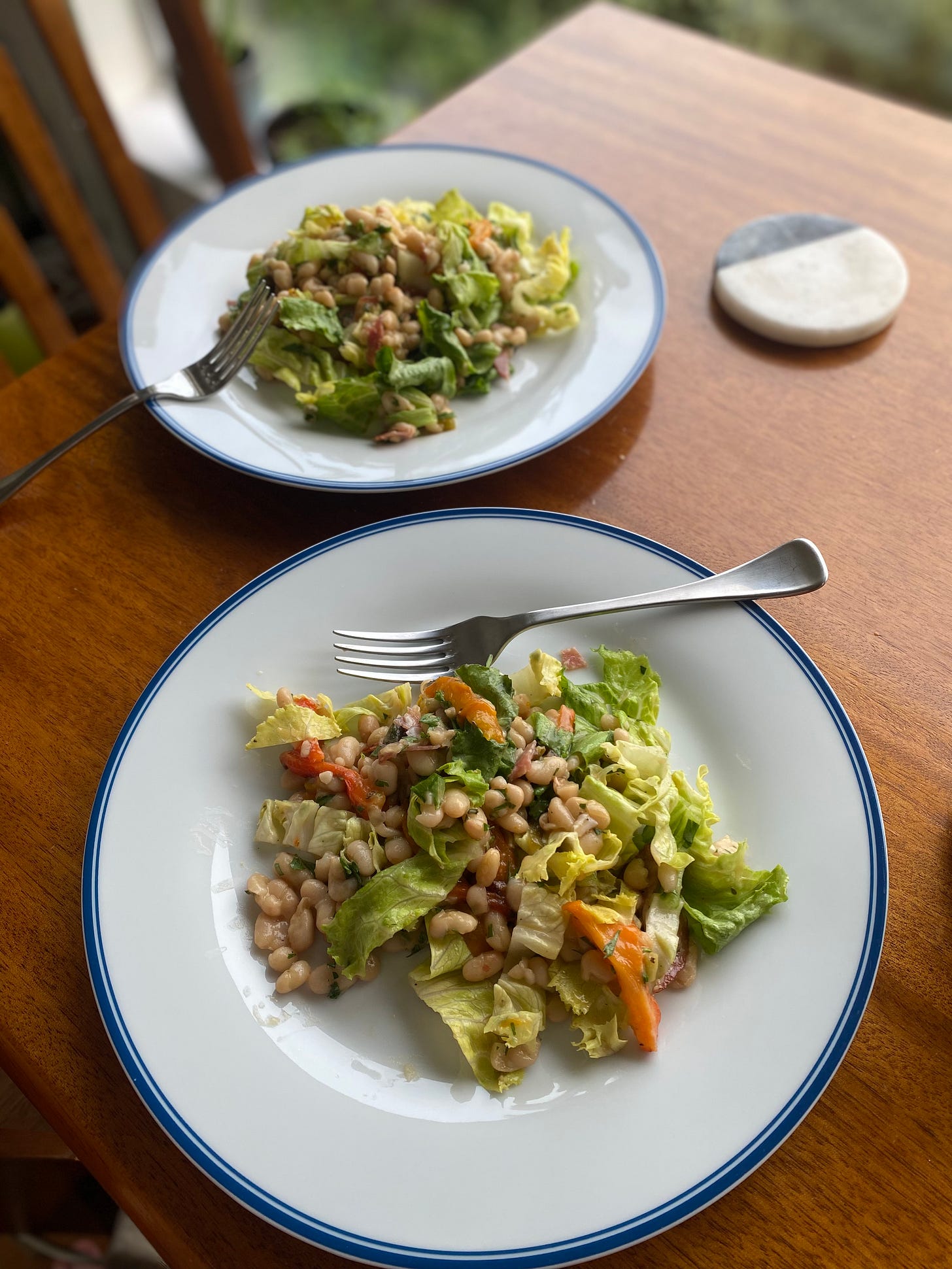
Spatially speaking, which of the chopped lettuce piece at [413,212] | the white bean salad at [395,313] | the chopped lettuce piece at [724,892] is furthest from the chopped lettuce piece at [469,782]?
the chopped lettuce piece at [413,212]

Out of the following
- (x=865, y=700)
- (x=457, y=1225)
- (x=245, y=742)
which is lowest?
(x=865, y=700)

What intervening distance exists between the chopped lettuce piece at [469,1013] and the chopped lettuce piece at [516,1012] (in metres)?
0.02

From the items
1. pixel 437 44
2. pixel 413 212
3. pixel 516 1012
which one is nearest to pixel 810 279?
pixel 413 212

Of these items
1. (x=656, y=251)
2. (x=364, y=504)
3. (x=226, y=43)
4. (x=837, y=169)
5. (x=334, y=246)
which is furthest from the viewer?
(x=226, y=43)

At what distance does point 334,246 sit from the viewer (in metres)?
2.14

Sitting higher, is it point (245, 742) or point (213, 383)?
point (213, 383)

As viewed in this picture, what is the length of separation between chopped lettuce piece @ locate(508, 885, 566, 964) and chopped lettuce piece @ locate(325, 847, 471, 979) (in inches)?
4.4

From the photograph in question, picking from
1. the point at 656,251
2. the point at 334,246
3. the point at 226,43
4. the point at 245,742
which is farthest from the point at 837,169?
the point at 226,43

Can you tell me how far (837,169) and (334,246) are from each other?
4.74 feet

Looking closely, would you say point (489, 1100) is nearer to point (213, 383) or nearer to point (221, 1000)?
point (221, 1000)

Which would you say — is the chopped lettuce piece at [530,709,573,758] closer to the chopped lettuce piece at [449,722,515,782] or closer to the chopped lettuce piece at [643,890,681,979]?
the chopped lettuce piece at [449,722,515,782]

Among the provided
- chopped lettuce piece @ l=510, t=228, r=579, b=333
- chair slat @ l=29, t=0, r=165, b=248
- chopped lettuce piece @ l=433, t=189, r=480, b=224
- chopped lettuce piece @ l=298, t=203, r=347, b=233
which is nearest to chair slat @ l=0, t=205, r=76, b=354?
chair slat @ l=29, t=0, r=165, b=248

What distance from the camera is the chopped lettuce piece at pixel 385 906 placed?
1.35m

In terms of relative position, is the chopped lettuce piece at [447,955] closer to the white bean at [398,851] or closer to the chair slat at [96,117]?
the white bean at [398,851]
